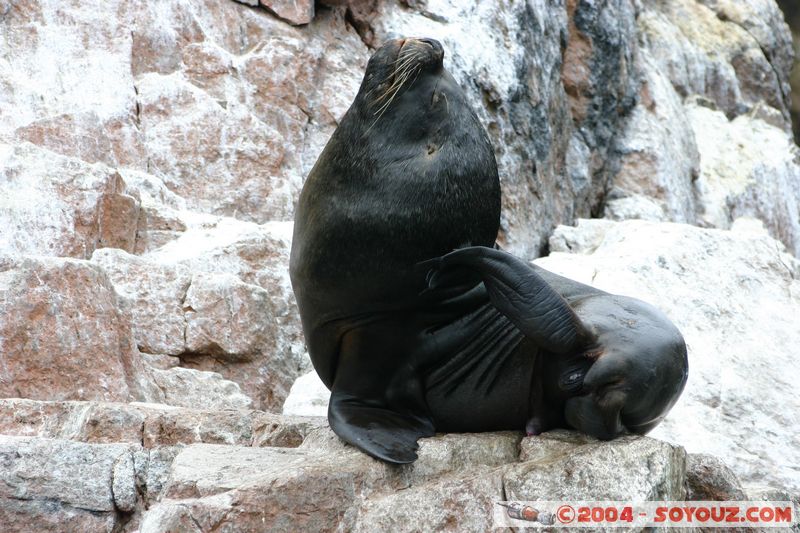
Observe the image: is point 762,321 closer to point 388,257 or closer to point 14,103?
point 388,257

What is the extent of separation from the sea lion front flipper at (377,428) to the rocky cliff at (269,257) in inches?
2.2

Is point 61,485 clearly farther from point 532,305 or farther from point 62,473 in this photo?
point 532,305

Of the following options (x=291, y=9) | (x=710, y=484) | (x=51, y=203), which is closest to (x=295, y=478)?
(x=710, y=484)

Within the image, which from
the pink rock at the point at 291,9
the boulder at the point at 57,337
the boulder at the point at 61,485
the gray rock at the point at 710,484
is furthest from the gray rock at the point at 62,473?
the pink rock at the point at 291,9

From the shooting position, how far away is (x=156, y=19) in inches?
354

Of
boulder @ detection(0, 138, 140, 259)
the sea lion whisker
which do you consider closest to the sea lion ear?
the sea lion whisker

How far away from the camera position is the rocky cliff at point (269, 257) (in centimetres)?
315

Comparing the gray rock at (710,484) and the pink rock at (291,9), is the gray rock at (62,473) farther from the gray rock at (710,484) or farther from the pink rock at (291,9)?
the pink rock at (291,9)

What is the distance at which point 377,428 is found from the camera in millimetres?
3393

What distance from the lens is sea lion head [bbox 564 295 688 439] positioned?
318 centimetres

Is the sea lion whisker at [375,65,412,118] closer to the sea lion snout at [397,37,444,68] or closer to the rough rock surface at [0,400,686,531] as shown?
the sea lion snout at [397,37,444,68]

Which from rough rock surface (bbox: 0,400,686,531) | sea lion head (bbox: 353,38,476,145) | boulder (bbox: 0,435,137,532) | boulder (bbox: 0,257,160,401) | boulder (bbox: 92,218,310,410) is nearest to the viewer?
rough rock surface (bbox: 0,400,686,531)

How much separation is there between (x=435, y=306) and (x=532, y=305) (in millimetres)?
424

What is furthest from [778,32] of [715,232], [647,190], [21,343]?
[21,343]
